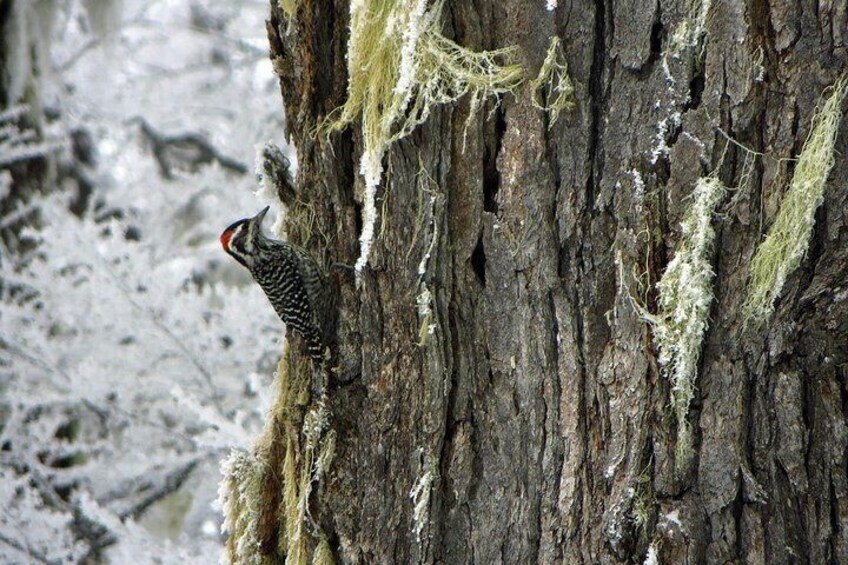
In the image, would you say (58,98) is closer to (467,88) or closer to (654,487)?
(467,88)

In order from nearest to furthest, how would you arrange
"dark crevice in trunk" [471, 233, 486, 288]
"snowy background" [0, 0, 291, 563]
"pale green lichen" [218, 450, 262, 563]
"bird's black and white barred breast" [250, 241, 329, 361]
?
"dark crevice in trunk" [471, 233, 486, 288] < "bird's black and white barred breast" [250, 241, 329, 361] < "pale green lichen" [218, 450, 262, 563] < "snowy background" [0, 0, 291, 563]

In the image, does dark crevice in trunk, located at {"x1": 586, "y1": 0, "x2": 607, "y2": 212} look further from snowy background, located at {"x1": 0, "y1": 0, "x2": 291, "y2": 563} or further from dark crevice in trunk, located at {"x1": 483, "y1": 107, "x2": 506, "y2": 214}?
snowy background, located at {"x1": 0, "y1": 0, "x2": 291, "y2": 563}

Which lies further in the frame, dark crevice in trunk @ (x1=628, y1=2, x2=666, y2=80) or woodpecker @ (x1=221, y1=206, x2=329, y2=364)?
woodpecker @ (x1=221, y1=206, x2=329, y2=364)

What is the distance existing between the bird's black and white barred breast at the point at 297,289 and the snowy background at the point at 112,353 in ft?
2.60

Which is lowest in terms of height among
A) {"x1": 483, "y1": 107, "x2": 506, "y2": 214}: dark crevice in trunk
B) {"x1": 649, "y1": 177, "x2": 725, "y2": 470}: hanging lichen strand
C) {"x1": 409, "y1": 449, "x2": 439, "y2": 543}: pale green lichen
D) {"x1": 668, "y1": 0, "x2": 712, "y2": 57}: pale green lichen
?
{"x1": 409, "y1": 449, "x2": 439, "y2": 543}: pale green lichen

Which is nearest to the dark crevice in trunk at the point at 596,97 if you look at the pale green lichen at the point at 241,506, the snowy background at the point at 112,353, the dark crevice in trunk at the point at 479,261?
the dark crevice in trunk at the point at 479,261

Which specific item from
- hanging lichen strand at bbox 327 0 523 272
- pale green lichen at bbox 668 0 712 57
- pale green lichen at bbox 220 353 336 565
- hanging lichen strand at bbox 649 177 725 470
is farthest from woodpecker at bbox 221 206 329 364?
pale green lichen at bbox 668 0 712 57

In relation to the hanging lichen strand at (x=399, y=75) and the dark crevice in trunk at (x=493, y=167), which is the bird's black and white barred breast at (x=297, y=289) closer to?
the hanging lichen strand at (x=399, y=75)

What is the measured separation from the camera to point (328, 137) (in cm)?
203

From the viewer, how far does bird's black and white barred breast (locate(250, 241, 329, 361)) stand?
7.06 feet

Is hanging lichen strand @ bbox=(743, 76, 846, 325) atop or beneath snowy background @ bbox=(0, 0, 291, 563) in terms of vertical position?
beneath

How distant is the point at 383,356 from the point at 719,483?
0.70m

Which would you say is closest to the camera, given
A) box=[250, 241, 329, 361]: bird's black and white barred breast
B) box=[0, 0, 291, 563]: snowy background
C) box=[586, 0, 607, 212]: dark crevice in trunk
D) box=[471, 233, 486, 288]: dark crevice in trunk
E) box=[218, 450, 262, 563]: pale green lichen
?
box=[586, 0, 607, 212]: dark crevice in trunk

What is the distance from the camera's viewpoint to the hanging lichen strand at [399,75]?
6.02 feet
